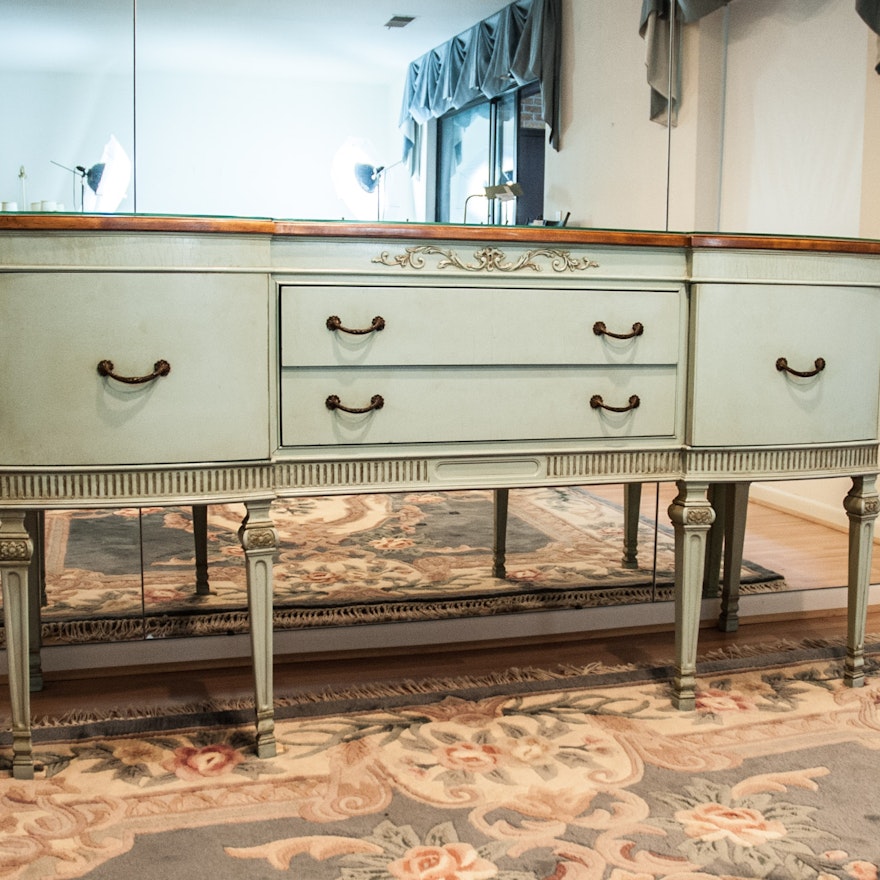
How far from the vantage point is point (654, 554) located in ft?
8.20

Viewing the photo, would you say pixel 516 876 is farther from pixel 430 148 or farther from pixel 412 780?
pixel 430 148

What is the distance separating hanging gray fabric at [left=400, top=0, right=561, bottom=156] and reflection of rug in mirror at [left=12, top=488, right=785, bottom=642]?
82cm

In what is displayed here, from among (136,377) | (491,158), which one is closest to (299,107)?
(491,158)

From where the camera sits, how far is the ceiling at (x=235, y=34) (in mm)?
1972

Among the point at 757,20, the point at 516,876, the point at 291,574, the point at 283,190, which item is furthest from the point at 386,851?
the point at 757,20

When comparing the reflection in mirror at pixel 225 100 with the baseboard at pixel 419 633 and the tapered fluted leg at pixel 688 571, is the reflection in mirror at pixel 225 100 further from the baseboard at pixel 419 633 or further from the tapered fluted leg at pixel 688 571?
the baseboard at pixel 419 633

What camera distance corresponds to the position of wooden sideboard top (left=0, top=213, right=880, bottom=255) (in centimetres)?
153

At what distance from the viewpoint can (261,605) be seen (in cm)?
172

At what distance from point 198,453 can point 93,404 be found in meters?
0.17

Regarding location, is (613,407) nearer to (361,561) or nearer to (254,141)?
(361,561)

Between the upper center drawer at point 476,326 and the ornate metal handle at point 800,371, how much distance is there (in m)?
0.20

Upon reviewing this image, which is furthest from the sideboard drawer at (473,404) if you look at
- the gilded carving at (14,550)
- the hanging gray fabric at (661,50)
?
the hanging gray fabric at (661,50)

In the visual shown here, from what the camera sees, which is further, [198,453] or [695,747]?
[695,747]

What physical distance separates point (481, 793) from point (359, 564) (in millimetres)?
811
